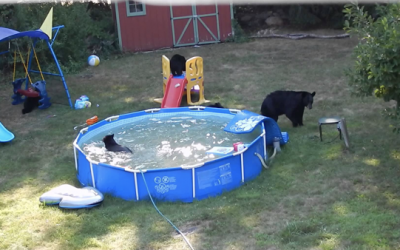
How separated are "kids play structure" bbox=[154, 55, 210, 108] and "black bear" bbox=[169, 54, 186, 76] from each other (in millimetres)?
77

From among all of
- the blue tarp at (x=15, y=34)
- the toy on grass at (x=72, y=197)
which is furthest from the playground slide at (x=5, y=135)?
the toy on grass at (x=72, y=197)

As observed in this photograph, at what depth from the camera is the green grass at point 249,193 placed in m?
5.50

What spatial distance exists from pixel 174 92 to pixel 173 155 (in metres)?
3.13

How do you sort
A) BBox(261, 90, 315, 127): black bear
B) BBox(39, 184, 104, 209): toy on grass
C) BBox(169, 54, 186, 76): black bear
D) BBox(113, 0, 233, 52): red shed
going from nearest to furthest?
BBox(39, 184, 104, 209): toy on grass, BBox(261, 90, 315, 127): black bear, BBox(169, 54, 186, 76): black bear, BBox(113, 0, 233, 52): red shed

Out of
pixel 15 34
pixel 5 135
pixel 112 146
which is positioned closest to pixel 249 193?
pixel 112 146

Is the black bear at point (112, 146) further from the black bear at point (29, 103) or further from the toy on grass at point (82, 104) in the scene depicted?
the black bear at point (29, 103)

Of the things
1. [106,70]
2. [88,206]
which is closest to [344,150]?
[88,206]

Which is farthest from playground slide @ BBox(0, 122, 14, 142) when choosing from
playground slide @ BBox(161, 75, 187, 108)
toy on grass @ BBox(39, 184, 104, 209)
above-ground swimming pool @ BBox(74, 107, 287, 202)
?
playground slide @ BBox(161, 75, 187, 108)

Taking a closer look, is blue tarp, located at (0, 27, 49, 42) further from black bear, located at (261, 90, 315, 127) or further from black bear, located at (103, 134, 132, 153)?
black bear, located at (261, 90, 315, 127)

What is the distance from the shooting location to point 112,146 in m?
8.02

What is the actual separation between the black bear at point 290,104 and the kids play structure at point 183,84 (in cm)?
225

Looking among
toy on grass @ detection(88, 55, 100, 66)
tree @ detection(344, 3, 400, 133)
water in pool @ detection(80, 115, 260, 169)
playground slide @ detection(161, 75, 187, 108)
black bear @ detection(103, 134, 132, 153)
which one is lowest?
water in pool @ detection(80, 115, 260, 169)

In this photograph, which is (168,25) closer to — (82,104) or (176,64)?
(176,64)

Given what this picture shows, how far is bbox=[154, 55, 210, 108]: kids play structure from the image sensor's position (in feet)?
34.9
